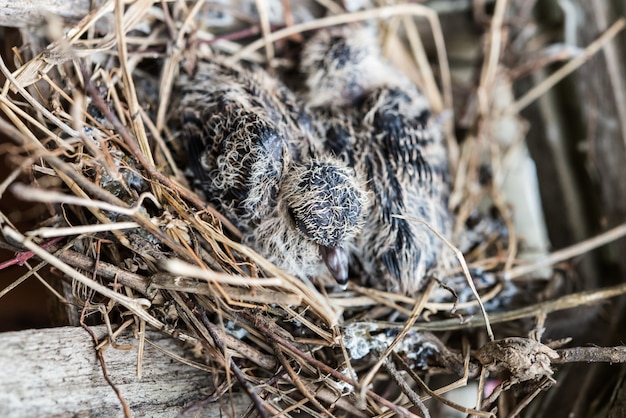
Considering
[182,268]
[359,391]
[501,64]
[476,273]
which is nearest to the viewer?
[182,268]

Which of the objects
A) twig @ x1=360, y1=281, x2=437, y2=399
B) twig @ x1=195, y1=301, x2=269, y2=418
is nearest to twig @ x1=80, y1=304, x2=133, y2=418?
twig @ x1=195, y1=301, x2=269, y2=418

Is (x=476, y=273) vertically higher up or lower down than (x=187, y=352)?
lower down

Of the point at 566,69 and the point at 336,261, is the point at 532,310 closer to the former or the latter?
the point at 336,261

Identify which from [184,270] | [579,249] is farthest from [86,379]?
[579,249]

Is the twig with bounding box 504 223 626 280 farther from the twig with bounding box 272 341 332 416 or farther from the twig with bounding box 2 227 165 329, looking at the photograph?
the twig with bounding box 2 227 165 329

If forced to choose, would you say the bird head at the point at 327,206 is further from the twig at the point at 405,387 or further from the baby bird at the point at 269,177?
the twig at the point at 405,387

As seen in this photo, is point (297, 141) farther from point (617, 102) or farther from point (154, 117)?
point (617, 102)

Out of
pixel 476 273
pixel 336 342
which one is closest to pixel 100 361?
pixel 336 342
